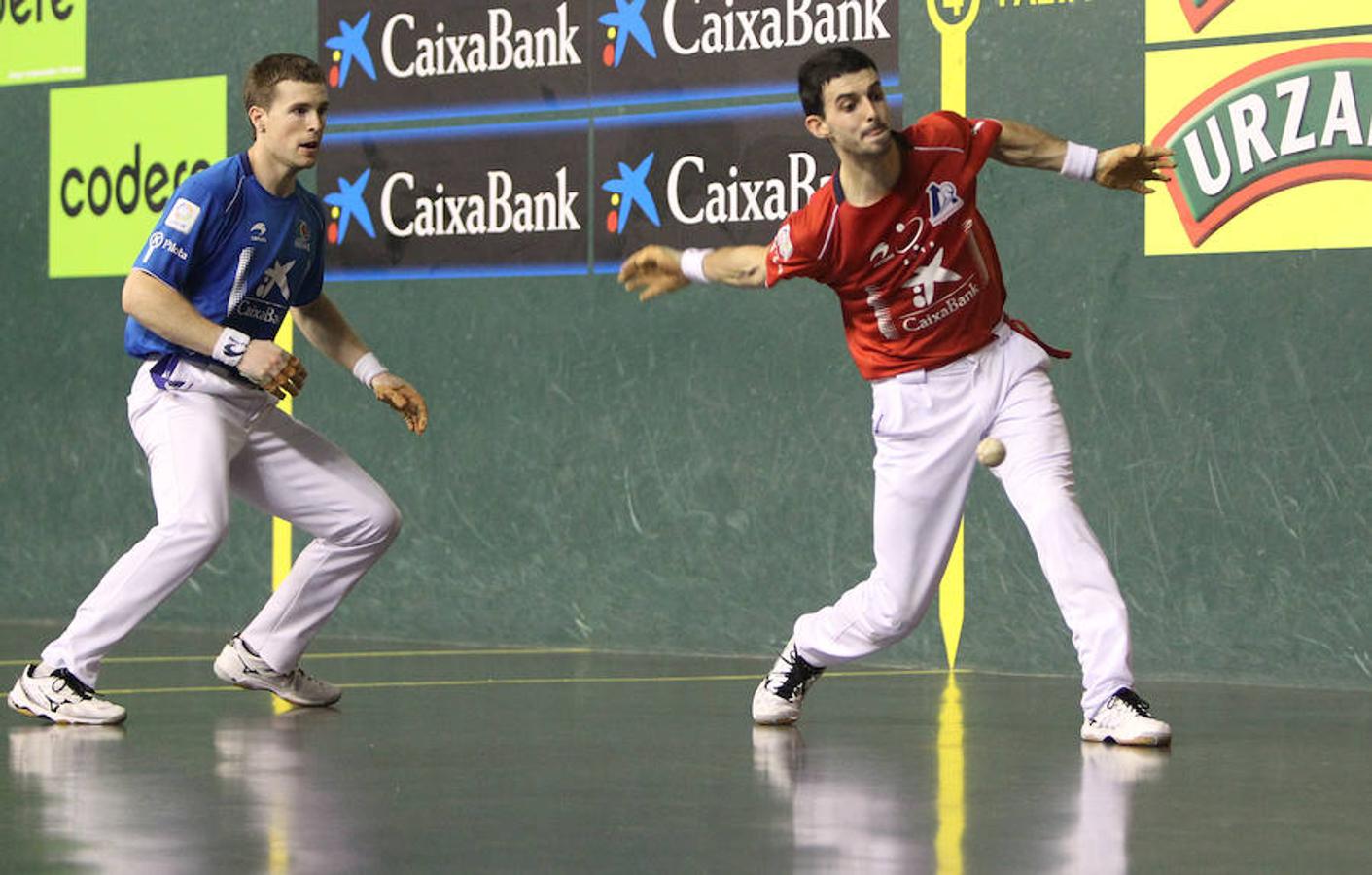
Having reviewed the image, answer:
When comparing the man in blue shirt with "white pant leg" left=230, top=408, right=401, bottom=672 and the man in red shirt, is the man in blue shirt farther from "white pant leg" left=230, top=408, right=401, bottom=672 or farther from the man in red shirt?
the man in red shirt

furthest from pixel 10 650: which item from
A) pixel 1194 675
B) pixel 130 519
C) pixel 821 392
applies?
pixel 1194 675

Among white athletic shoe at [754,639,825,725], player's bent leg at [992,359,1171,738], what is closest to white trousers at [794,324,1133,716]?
player's bent leg at [992,359,1171,738]

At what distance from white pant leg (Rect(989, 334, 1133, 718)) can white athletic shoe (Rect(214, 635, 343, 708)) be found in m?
2.06

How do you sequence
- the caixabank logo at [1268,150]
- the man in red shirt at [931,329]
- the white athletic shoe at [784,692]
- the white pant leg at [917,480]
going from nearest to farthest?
the man in red shirt at [931,329]
the white pant leg at [917,480]
the white athletic shoe at [784,692]
the caixabank logo at [1268,150]

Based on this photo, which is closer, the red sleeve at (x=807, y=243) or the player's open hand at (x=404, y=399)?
the red sleeve at (x=807, y=243)

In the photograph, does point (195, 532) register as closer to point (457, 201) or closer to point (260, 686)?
point (260, 686)

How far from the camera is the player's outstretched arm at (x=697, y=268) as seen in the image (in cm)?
607

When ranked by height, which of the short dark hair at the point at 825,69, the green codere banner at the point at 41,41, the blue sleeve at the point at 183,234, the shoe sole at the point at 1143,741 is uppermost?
the green codere banner at the point at 41,41

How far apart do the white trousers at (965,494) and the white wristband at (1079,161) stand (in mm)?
436

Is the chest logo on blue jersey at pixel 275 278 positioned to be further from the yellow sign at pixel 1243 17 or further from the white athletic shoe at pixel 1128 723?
the yellow sign at pixel 1243 17

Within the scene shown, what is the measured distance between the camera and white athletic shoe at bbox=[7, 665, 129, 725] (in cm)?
623

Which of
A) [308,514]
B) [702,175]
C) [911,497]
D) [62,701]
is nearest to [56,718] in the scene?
[62,701]

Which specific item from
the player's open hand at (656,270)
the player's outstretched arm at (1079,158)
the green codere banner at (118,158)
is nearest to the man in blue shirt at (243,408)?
the player's open hand at (656,270)

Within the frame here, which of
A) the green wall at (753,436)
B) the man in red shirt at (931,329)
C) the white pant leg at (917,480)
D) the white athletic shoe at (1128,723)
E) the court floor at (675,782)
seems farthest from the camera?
the green wall at (753,436)
